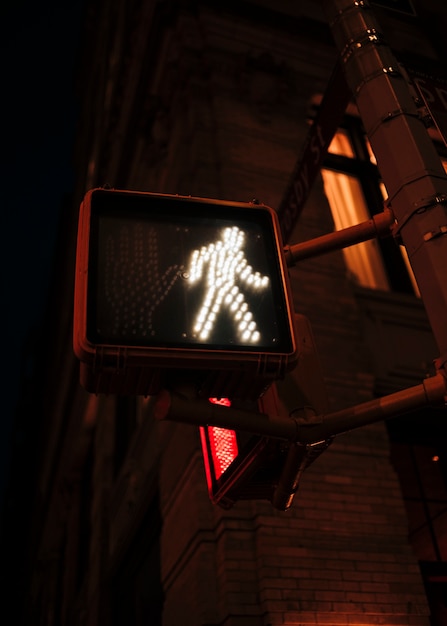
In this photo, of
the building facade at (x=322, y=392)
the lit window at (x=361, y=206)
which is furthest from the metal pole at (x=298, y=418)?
the lit window at (x=361, y=206)

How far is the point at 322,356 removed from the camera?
7.55 metres

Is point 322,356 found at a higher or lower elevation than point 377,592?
higher

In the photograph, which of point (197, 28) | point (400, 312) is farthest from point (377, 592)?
point (197, 28)

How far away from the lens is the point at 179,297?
107 inches

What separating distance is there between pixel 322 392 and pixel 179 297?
3.44 feet

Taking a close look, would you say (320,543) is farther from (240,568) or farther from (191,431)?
(191,431)

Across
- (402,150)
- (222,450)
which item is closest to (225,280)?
(402,150)

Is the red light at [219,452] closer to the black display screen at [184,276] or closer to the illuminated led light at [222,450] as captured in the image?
the illuminated led light at [222,450]

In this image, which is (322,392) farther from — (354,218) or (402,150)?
(354,218)

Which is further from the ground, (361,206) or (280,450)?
(361,206)

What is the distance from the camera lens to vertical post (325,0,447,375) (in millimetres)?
2867

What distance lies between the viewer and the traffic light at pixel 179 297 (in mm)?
2523

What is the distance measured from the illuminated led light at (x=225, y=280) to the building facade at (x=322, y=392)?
1435 millimetres

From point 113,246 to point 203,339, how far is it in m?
0.59
